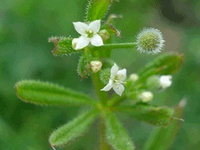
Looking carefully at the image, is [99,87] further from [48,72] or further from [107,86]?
[48,72]

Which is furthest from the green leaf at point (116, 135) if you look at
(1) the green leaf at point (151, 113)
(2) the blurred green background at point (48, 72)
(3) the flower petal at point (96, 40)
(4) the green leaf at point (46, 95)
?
(2) the blurred green background at point (48, 72)

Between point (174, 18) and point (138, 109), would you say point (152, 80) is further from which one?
point (174, 18)

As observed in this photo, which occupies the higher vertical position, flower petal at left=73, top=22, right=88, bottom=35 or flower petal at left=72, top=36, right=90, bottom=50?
flower petal at left=73, top=22, right=88, bottom=35

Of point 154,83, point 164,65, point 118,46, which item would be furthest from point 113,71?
point 164,65

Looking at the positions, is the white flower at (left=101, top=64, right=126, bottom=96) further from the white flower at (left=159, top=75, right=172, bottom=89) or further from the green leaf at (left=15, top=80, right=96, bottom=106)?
the green leaf at (left=15, top=80, right=96, bottom=106)

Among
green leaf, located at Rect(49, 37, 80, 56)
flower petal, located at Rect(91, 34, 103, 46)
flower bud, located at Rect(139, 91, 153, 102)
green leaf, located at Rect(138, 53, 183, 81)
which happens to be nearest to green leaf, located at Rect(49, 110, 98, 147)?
flower bud, located at Rect(139, 91, 153, 102)

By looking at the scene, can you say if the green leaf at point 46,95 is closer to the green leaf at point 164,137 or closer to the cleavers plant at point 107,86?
the cleavers plant at point 107,86

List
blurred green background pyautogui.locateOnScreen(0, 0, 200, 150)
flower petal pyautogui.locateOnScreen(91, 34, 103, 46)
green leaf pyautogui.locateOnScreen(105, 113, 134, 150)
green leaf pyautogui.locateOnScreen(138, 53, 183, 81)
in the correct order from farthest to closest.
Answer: blurred green background pyautogui.locateOnScreen(0, 0, 200, 150)
green leaf pyautogui.locateOnScreen(138, 53, 183, 81)
green leaf pyautogui.locateOnScreen(105, 113, 134, 150)
flower petal pyautogui.locateOnScreen(91, 34, 103, 46)
